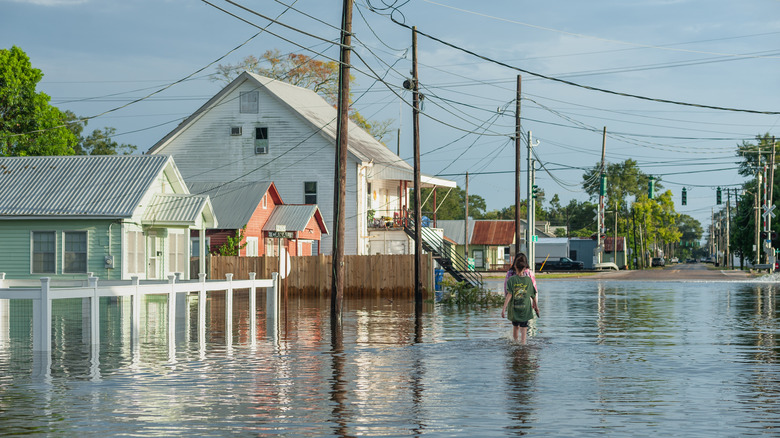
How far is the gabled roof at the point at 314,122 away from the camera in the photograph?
50.7 m

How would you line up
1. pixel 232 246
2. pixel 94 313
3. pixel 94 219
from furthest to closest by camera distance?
pixel 232 246, pixel 94 219, pixel 94 313

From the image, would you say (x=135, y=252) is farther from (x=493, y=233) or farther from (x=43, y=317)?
(x=493, y=233)

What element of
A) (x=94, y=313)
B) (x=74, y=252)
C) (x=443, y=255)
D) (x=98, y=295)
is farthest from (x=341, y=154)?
(x=443, y=255)

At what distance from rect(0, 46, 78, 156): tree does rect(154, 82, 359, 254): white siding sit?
6312 millimetres

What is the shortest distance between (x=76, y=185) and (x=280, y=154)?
48.3 feet

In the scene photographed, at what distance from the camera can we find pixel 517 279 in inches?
681

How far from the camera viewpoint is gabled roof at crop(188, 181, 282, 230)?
1767 inches

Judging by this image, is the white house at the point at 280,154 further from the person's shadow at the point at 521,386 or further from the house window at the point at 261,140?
the person's shadow at the point at 521,386

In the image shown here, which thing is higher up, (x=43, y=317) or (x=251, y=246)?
(x=251, y=246)

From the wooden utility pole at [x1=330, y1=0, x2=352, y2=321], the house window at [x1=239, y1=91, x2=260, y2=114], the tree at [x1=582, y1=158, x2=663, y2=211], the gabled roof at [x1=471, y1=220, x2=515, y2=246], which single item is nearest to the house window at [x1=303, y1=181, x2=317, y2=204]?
the house window at [x1=239, y1=91, x2=260, y2=114]

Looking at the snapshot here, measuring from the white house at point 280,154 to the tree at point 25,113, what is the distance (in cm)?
602

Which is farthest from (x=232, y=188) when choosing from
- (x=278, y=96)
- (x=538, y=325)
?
(x=538, y=325)

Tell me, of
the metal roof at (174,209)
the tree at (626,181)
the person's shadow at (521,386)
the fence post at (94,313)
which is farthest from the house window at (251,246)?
the tree at (626,181)

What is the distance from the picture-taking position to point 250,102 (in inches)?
2041
